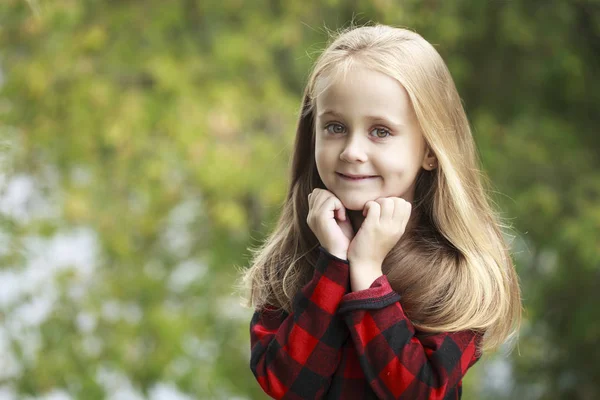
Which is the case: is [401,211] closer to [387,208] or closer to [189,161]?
[387,208]

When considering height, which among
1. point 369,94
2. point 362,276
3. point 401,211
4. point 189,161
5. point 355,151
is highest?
point 369,94

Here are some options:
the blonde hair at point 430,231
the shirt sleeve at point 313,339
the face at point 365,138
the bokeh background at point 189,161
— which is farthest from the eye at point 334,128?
the bokeh background at point 189,161

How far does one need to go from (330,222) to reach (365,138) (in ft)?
0.55

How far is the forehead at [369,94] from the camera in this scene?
1.72 m

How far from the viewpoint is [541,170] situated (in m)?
5.44

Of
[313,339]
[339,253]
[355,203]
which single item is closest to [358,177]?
[355,203]

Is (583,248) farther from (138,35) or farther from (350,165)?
(350,165)

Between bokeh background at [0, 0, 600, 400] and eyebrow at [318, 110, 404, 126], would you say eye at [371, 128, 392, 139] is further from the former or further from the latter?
bokeh background at [0, 0, 600, 400]

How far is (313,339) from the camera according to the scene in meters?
1.69

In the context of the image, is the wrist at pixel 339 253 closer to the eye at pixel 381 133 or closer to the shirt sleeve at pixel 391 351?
the shirt sleeve at pixel 391 351

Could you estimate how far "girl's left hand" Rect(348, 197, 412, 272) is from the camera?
1698mm

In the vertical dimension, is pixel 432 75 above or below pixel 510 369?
above

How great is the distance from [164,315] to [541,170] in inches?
90.8

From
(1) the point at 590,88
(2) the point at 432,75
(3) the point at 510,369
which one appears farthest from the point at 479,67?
(2) the point at 432,75
